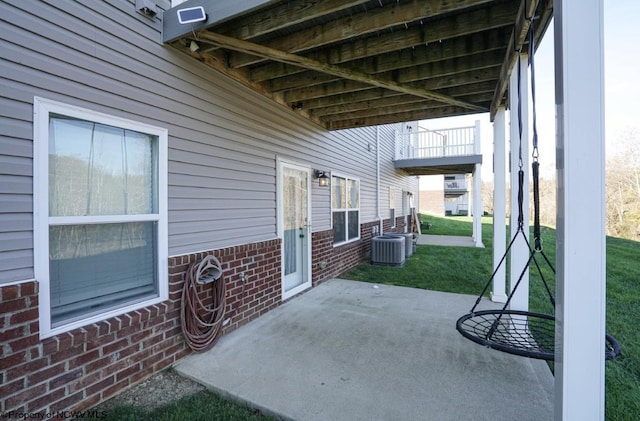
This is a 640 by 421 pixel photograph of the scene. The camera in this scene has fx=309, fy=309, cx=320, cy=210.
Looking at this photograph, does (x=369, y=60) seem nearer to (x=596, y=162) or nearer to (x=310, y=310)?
(x=596, y=162)

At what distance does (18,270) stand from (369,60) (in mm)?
3638

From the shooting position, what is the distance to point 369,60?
141 inches

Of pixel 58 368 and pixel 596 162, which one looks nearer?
pixel 596 162

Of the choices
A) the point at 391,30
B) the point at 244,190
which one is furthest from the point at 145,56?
the point at 391,30

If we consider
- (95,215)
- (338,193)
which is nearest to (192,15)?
(95,215)

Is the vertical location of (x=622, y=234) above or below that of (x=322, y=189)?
below

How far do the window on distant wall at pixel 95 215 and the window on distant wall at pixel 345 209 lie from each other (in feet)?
13.3

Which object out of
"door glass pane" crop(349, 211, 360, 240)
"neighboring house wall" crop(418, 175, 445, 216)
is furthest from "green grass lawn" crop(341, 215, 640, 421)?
"neighboring house wall" crop(418, 175, 445, 216)

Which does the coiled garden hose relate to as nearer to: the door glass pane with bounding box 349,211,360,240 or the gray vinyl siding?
the gray vinyl siding

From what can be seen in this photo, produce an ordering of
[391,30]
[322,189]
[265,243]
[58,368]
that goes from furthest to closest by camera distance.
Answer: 1. [322,189]
2. [265,243]
3. [391,30]
4. [58,368]

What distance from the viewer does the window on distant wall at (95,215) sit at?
2.05m

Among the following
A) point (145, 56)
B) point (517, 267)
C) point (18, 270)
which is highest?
point (145, 56)

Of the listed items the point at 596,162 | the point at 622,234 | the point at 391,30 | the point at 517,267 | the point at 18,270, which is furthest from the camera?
the point at 622,234

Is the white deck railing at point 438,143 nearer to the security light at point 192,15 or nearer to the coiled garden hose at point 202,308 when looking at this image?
the coiled garden hose at point 202,308
